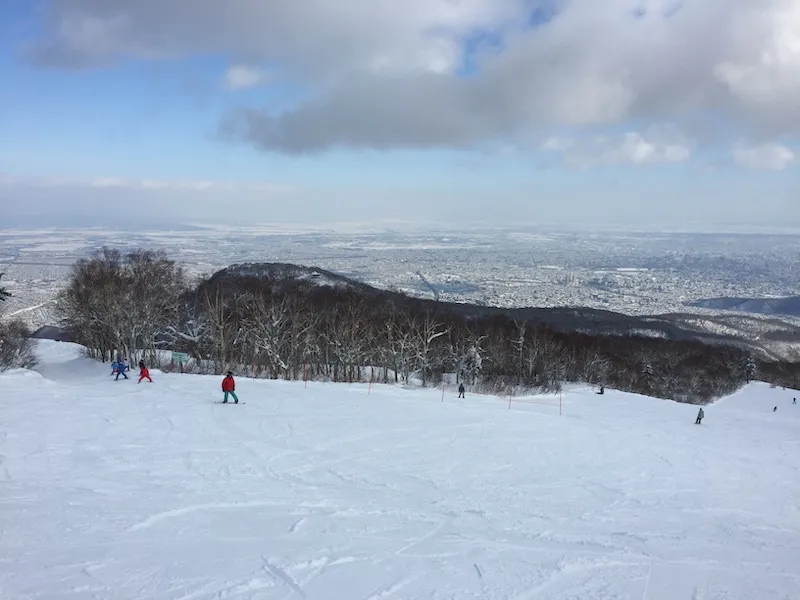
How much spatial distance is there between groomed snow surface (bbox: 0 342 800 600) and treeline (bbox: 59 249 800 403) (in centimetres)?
1323

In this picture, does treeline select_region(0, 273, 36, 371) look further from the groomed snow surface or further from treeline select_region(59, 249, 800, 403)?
the groomed snow surface

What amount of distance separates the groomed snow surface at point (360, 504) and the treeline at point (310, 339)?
13.2 m

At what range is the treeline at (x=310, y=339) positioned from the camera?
112 ft

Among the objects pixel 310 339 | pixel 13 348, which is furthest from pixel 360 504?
pixel 13 348

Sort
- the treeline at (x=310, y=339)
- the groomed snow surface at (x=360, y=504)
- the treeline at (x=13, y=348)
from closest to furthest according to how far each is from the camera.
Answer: the groomed snow surface at (x=360, y=504)
the treeline at (x=13, y=348)
the treeline at (x=310, y=339)

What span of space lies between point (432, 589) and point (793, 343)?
140 m

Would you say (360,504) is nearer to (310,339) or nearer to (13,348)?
(310,339)

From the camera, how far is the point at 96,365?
3403 cm

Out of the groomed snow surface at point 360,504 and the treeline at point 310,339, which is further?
the treeline at point 310,339

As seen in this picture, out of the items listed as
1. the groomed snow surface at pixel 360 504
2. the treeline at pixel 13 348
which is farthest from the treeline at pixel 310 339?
the groomed snow surface at pixel 360 504

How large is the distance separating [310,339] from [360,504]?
28.4 metres

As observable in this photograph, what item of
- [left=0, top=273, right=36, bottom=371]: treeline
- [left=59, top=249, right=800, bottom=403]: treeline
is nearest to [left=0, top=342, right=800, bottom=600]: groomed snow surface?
[left=0, top=273, right=36, bottom=371]: treeline

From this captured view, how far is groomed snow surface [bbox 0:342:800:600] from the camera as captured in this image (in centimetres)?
761

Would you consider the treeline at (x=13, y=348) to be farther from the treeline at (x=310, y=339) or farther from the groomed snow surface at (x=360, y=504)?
the groomed snow surface at (x=360, y=504)
